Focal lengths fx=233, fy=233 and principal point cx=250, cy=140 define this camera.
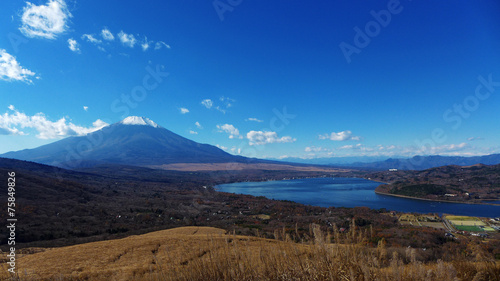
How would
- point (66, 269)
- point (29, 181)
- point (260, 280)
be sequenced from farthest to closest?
point (29, 181) → point (66, 269) → point (260, 280)

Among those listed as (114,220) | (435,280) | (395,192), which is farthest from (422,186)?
(435,280)

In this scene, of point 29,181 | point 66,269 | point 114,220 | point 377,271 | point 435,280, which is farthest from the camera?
point 29,181

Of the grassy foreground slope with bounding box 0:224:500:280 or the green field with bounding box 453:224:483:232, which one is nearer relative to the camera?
the grassy foreground slope with bounding box 0:224:500:280

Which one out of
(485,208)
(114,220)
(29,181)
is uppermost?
(29,181)

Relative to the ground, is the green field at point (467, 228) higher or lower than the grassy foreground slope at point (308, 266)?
lower

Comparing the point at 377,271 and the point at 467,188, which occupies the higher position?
the point at 377,271

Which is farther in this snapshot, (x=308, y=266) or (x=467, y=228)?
(x=467, y=228)

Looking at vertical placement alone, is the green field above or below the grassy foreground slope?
below

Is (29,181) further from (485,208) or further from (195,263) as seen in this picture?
(485,208)

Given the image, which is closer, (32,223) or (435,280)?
(435,280)

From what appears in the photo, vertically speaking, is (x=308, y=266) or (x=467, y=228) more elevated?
(x=308, y=266)

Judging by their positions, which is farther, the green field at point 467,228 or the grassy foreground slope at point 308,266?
the green field at point 467,228
